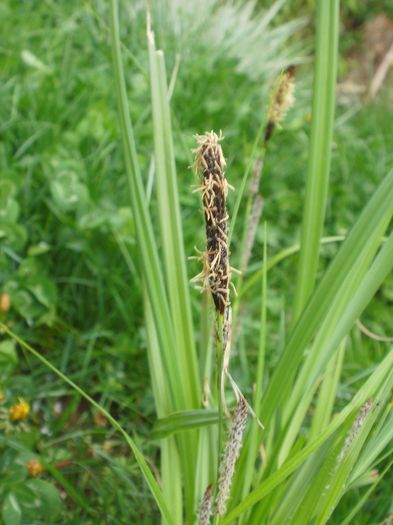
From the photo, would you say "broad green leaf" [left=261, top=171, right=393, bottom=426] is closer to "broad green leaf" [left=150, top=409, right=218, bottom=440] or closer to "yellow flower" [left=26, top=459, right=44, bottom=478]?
"broad green leaf" [left=150, top=409, right=218, bottom=440]

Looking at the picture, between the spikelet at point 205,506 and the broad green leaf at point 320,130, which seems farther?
the broad green leaf at point 320,130

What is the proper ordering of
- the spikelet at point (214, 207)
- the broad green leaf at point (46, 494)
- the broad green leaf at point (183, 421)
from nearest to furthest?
the spikelet at point (214, 207)
the broad green leaf at point (183, 421)
the broad green leaf at point (46, 494)

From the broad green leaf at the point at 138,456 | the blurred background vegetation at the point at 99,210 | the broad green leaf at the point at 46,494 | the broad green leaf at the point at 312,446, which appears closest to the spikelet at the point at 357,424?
the broad green leaf at the point at 312,446

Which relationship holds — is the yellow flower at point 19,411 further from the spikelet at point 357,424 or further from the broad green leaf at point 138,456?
the spikelet at point 357,424

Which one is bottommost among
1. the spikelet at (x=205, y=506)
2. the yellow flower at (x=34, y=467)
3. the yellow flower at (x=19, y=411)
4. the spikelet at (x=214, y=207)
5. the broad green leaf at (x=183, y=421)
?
the yellow flower at (x=34, y=467)

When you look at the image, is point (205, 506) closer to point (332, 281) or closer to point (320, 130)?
point (332, 281)

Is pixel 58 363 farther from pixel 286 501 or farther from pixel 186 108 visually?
pixel 186 108

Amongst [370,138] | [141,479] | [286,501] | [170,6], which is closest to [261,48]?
[170,6]

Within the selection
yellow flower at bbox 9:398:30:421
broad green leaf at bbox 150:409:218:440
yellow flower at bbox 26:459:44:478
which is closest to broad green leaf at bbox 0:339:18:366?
yellow flower at bbox 9:398:30:421
